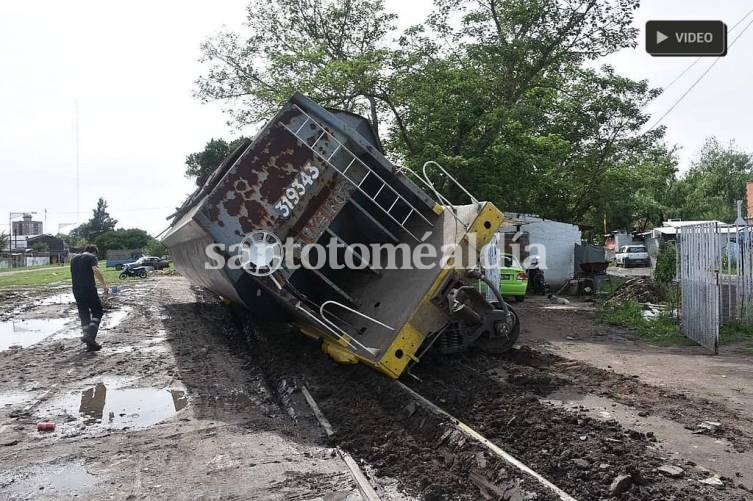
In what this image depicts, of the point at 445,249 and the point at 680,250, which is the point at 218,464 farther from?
the point at 680,250

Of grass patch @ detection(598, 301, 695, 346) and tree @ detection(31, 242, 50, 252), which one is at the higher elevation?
tree @ detection(31, 242, 50, 252)

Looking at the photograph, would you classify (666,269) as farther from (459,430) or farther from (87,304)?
(87,304)

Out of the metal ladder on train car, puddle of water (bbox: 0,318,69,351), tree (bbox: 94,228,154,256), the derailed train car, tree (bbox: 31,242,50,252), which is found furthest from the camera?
tree (bbox: 31,242,50,252)

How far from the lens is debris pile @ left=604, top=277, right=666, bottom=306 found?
14851 millimetres

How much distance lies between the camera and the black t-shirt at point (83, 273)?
32.8 feet

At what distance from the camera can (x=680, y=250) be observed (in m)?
10.6

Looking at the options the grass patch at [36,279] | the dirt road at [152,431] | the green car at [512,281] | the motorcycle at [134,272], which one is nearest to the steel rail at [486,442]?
the dirt road at [152,431]

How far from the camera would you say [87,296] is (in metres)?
9.90

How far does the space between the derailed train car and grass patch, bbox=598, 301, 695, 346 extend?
3830 millimetres

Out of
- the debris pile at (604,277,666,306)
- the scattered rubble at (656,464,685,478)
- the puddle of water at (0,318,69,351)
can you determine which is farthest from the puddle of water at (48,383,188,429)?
the debris pile at (604,277,666,306)

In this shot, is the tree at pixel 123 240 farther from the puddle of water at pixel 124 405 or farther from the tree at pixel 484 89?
the puddle of water at pixel 124 405

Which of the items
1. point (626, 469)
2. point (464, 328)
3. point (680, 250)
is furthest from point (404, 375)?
point (680, 250)

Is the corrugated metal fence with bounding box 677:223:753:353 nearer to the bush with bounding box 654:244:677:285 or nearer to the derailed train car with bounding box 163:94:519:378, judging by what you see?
the derailed train car with bounding box 163:94:519:378

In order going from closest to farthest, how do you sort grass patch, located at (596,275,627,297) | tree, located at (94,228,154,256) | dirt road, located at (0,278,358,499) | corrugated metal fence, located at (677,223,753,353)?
1. dirt road, located at (0,278,358,499)
2. corrugated metal fence, located at (677,223,753,353)
3. grass patch, located at (596,275,627,297)
4. tree, located at (94,228,154,256)
